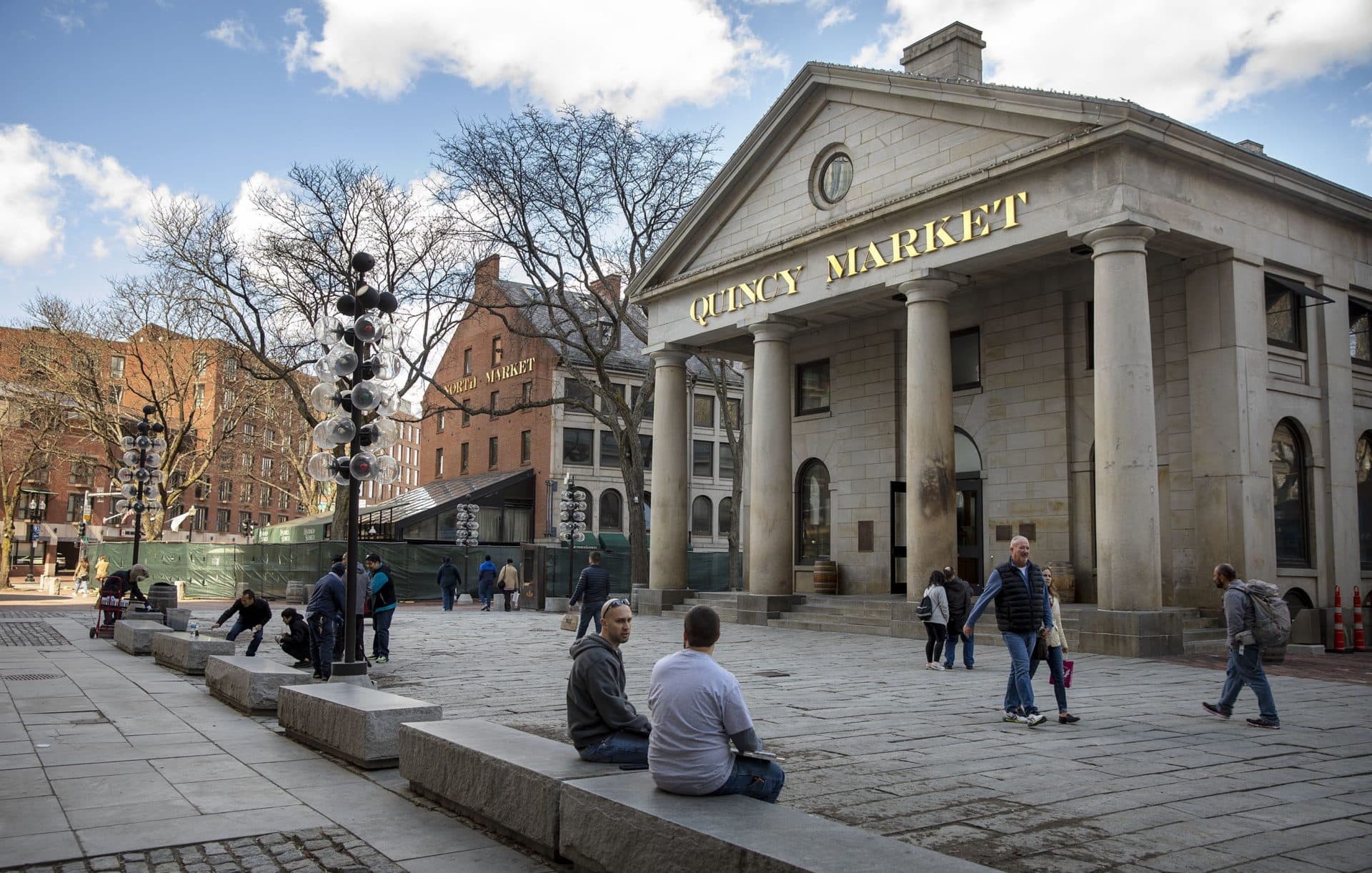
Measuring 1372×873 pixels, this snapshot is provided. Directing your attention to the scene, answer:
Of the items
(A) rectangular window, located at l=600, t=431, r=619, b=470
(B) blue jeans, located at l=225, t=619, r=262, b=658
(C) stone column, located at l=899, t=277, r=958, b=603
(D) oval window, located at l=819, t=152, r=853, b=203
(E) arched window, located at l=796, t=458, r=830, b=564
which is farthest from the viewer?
(A) rectangular window, located at l=600, t=431, r=619, b=470

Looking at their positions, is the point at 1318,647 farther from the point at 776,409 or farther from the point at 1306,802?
the point at 1306,802

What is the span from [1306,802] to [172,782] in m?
7.94

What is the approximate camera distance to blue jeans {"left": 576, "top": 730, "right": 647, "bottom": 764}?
628cm

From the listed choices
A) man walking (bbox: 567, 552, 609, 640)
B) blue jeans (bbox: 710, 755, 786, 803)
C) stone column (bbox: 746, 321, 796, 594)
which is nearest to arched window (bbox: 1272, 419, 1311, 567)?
stone column (bbox: 746, 321, 796, 594)

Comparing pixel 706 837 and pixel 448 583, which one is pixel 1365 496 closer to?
pixel 706 837

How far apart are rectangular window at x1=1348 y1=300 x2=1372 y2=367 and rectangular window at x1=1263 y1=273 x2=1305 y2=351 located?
8.29 ft

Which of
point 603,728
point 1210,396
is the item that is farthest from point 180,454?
point 603,728

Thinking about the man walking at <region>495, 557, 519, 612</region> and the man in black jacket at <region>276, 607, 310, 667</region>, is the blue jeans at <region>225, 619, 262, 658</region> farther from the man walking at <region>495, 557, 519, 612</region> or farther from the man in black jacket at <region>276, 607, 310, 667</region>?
the man walking at <region>495, 557, 519, 612</region>

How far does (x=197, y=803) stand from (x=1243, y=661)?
9310 millimetres

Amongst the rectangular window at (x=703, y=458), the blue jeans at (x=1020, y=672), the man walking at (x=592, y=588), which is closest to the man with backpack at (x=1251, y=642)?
the blue jeans at (x=1020, y=672)

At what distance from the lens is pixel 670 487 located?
94.6 ft

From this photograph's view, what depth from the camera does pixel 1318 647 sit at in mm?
18719

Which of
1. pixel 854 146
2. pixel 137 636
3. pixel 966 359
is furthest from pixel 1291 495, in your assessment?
pixel 137 636

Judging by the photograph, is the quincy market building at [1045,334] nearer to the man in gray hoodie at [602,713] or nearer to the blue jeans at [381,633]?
the blue jeans at [381,633]
